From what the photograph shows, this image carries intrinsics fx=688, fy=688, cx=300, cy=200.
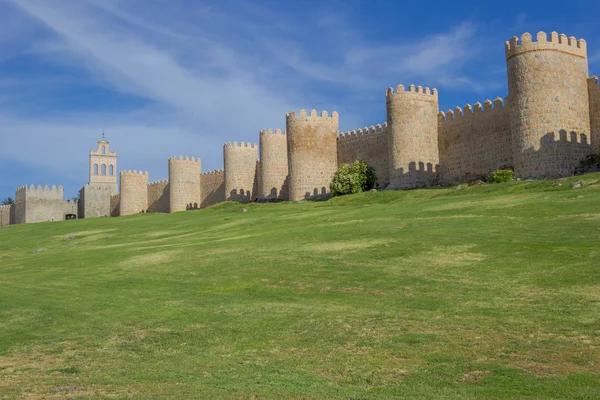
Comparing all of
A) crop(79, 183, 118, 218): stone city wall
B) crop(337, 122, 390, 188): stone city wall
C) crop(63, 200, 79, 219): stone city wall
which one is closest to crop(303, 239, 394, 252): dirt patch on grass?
crop(337, 122, 390, 188): stone city wall

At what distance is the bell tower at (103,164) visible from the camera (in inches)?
3297

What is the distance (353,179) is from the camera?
4825cm

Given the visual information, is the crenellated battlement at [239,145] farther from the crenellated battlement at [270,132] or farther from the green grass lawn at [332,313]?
the green grass lawn at [332,313]

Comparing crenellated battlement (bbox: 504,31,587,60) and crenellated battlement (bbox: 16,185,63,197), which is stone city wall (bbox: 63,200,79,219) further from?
crenellated battlement (bbox: 504,31,587,60)

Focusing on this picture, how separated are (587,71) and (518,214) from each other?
59.6 feet

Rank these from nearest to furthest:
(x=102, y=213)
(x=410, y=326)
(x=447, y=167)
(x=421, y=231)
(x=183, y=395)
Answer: (x=183, y=395), (x=410, y=326), (x=421, y=231), (x=447, y=167), (x=102, y=213)

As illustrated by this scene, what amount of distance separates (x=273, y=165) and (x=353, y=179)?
33.6 ft

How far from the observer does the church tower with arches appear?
78750 millimetres

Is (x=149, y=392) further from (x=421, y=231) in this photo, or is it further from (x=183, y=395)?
(x=421, y=231)

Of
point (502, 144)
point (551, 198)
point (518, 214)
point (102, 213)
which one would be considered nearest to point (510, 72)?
point (502, 144)

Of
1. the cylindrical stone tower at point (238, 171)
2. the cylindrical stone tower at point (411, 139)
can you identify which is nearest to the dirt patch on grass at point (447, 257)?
the cylindrical stone tower at point (411, 139)

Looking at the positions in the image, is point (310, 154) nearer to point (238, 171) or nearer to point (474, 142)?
point (238, 171)

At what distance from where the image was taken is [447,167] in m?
45.0

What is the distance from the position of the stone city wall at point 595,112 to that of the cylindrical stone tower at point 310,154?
20476 millimetres
